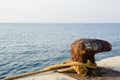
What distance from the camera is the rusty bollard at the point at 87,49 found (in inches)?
334

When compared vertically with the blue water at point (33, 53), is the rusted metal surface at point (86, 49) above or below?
above

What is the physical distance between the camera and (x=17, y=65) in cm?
2098

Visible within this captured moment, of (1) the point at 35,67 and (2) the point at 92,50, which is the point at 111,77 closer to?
(2) the point at 92,50

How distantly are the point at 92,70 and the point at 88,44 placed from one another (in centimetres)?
90

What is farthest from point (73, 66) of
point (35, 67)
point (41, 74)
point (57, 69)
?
point (35, 67)

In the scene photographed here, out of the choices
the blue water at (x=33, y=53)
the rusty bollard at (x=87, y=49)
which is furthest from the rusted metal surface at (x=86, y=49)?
the blue water at (x=33, y=53)

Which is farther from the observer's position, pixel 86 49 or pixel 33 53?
pixel 33 53

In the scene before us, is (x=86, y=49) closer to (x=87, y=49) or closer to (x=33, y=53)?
(x=87, y=49)

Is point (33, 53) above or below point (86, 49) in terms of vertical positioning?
below

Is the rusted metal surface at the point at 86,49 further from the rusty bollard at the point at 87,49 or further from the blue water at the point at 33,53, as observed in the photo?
the blue water at the point at 33,53

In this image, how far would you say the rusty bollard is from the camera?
8.48m

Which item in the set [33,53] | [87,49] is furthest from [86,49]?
[33,53]

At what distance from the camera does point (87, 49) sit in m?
8.47

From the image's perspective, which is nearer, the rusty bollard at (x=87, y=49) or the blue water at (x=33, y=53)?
the rusty bollard at (x=87, y=49)
